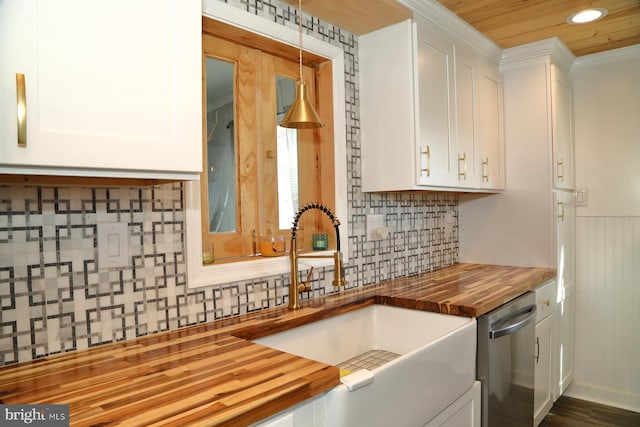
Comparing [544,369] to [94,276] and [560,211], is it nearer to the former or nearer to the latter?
[560,211]

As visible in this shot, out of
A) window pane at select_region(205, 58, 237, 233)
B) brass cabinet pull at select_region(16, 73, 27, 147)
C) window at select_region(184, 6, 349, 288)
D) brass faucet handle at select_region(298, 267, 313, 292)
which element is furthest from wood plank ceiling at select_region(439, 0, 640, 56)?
brass cabinet pull at select_region(16, 73, 27, 147)

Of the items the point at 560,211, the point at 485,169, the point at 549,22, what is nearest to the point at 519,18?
the point at 549,22

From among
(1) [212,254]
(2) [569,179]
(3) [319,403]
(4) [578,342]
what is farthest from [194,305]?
(4) [578,342]

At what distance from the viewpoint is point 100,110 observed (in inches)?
37.2

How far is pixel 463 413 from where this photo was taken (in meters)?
1.57

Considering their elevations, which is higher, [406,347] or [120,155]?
[120,155]

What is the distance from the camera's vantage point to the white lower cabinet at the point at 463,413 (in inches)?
56.3

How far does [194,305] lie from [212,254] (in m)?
0.22

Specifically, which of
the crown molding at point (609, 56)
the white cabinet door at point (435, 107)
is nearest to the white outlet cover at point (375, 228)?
the white cabinet door at point (435, 107)

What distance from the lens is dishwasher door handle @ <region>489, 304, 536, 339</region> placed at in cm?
176

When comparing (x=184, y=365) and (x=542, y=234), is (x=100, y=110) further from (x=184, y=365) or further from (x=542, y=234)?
(x=542, y=234)

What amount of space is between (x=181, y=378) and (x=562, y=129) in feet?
8.89

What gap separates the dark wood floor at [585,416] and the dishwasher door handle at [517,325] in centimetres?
90

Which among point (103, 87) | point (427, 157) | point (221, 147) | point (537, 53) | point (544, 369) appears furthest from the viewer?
point (537, 53)
